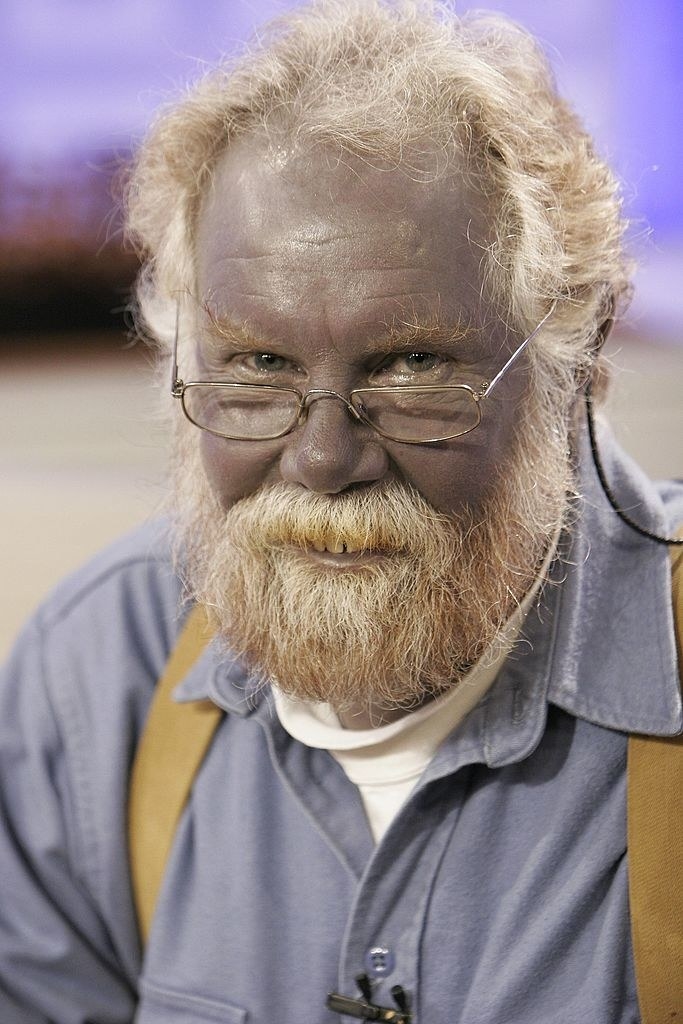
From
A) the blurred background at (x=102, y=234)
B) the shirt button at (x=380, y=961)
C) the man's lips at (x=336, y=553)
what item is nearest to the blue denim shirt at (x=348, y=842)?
the shirt button at (x=380, y=961)

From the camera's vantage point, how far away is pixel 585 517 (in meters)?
1.24

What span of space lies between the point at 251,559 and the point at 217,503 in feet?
0.27

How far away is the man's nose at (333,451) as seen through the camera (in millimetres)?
1070

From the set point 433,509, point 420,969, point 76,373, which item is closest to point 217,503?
point 433,509

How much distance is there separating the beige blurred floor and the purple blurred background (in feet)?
0.35

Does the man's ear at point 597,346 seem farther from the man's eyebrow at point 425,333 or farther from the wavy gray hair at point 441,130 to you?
the man's eyebrow at point 425,333

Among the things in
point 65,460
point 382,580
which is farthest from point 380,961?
point 65,460

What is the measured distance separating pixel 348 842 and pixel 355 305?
0.54 metres

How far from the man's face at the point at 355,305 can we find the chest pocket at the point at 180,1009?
0.56 meters

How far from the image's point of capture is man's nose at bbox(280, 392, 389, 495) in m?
1.07

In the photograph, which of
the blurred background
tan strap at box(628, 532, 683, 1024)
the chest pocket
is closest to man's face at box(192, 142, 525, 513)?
tan strap at box(628, 532, 683, 1024)

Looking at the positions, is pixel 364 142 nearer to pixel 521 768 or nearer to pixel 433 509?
pixel 433 509

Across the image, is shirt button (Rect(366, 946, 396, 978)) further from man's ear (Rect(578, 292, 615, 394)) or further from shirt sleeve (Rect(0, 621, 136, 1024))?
man's ear (Rect(578, 292, 615, 394))

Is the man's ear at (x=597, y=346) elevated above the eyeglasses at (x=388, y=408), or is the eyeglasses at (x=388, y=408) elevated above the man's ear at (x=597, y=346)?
the man's ear at (x=597, y=346)
